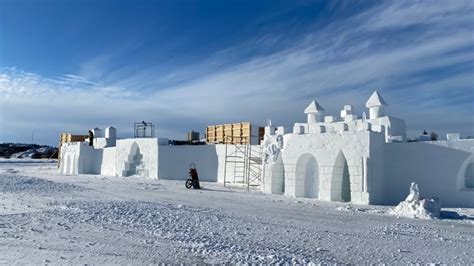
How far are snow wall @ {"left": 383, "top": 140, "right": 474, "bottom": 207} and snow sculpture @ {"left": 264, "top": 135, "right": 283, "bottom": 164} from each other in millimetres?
5399

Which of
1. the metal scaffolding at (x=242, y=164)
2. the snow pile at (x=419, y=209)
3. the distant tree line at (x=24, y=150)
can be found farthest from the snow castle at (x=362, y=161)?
the distant tree line at (x=24, y=150)

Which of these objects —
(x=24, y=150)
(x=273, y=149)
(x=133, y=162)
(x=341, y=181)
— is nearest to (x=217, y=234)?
(x=341, y=181)

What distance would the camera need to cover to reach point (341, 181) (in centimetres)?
1872

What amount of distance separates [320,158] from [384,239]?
31.8ft

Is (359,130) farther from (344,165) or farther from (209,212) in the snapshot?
(209,212)

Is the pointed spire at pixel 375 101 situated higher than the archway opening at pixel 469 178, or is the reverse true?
the pointed spire at pixel 375 101

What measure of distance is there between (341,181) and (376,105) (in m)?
4.40

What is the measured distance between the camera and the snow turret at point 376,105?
66.6ft

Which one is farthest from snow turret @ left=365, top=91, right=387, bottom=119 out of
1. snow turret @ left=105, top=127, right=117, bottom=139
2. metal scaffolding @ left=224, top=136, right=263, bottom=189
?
snow turret @ left=105, top=127, right=117, bottom=139

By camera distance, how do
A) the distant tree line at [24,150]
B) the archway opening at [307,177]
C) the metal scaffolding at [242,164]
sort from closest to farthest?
the archway opening at [307,177] < the metal scaffolding at [242,164] < the distant tree line at [24,150]

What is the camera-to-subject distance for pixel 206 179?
99.1 feet

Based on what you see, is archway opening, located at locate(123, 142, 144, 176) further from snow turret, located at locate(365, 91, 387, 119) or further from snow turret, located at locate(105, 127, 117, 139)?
snow turret, located at locate(365, 91, 387, 119)

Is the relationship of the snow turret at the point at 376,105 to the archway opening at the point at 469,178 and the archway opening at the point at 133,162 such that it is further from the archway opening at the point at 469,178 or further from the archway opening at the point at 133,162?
the archway opening at the point at 133,162

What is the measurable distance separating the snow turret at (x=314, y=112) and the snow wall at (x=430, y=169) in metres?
5.20
